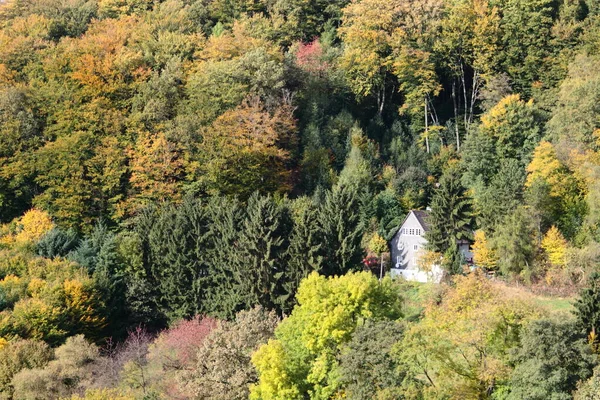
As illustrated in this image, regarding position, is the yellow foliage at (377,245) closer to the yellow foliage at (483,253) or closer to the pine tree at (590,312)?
the yellow foliage at (483,253)

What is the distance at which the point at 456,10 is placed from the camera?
70.1 m

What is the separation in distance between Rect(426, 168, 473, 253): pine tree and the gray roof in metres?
1.35

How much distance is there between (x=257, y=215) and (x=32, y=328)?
14.6m

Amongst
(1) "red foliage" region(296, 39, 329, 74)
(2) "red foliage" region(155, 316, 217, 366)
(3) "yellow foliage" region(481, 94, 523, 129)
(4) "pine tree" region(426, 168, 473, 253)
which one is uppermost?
(1) "red foliage" region(296, 39, 329, 74)

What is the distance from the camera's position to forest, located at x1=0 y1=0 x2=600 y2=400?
4228 centimetres

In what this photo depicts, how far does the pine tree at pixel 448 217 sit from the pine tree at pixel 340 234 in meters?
5.25

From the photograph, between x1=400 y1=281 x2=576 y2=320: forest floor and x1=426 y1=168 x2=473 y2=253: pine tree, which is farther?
x1=426 y1=168 x2=473 y2=253: pine tree

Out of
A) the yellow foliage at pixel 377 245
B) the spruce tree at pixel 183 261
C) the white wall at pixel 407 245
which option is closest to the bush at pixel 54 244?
the spruce tree at pixel 183 261

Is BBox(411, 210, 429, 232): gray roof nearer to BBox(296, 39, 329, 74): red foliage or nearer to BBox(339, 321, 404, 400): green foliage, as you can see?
BBox(296, 39, 329, 74): red foliage

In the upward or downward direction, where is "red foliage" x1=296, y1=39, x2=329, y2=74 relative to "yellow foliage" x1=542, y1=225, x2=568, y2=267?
upward

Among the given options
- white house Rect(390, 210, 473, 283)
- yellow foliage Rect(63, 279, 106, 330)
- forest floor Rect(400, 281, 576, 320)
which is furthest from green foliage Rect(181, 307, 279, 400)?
white house Rect(390, 210, 473, 283)

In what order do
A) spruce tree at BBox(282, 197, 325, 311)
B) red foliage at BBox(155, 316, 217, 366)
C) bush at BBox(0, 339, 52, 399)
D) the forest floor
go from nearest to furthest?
the forest floor < bush at BBox(0, 339, 52, 399) < red foliage at BBox(155, 316, 217, 366) < spruce tree at BBox(282, 197, 325, 311)

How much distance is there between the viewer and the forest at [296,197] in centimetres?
4228

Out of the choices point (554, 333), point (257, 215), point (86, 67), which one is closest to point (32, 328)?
point (257, 215)
